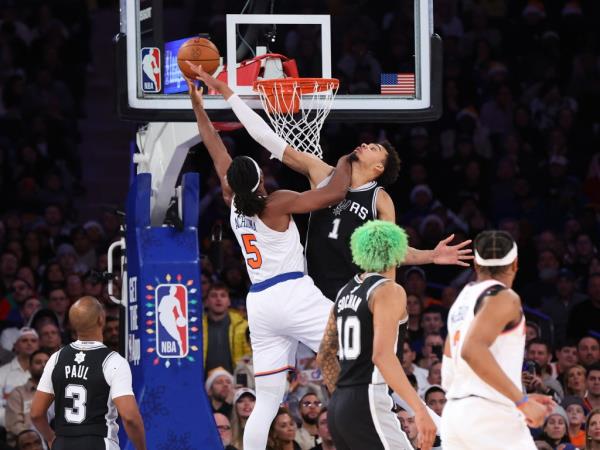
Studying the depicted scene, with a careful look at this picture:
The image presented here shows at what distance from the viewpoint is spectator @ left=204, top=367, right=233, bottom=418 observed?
12.1 metres

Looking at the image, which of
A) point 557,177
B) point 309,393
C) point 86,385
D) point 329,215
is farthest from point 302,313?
point 557,177

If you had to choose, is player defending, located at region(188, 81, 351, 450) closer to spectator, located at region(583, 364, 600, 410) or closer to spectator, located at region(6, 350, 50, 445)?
spectator, located at region(6, 350, 50, 445)

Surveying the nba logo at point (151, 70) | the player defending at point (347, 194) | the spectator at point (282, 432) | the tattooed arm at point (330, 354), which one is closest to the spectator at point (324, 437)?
the spectator at point (282, 432)

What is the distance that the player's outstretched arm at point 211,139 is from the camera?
9281 mm

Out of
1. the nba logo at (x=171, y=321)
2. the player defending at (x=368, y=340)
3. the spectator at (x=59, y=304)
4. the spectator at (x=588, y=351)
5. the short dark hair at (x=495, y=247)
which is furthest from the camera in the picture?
the spectator at (x=59, y=304)

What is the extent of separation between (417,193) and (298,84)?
6.71 meters

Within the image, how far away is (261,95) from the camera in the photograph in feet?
31.7

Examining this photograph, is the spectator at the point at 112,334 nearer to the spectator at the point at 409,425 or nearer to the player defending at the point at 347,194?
the spectator at the point at 409,425

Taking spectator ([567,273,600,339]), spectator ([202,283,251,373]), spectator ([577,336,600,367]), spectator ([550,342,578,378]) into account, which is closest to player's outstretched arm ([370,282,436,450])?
spectator ([202,283,251,373])

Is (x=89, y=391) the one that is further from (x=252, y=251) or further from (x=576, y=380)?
(x=576, y=380)

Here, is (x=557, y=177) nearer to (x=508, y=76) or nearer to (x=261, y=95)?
(x=508, y=76)

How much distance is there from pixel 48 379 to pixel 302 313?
5.66 ft

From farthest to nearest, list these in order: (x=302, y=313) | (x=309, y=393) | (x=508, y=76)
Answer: (x=508, y=76)
(x=309, y=393)
(x=302, y=313)

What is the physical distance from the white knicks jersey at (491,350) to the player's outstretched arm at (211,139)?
268 centimetres
